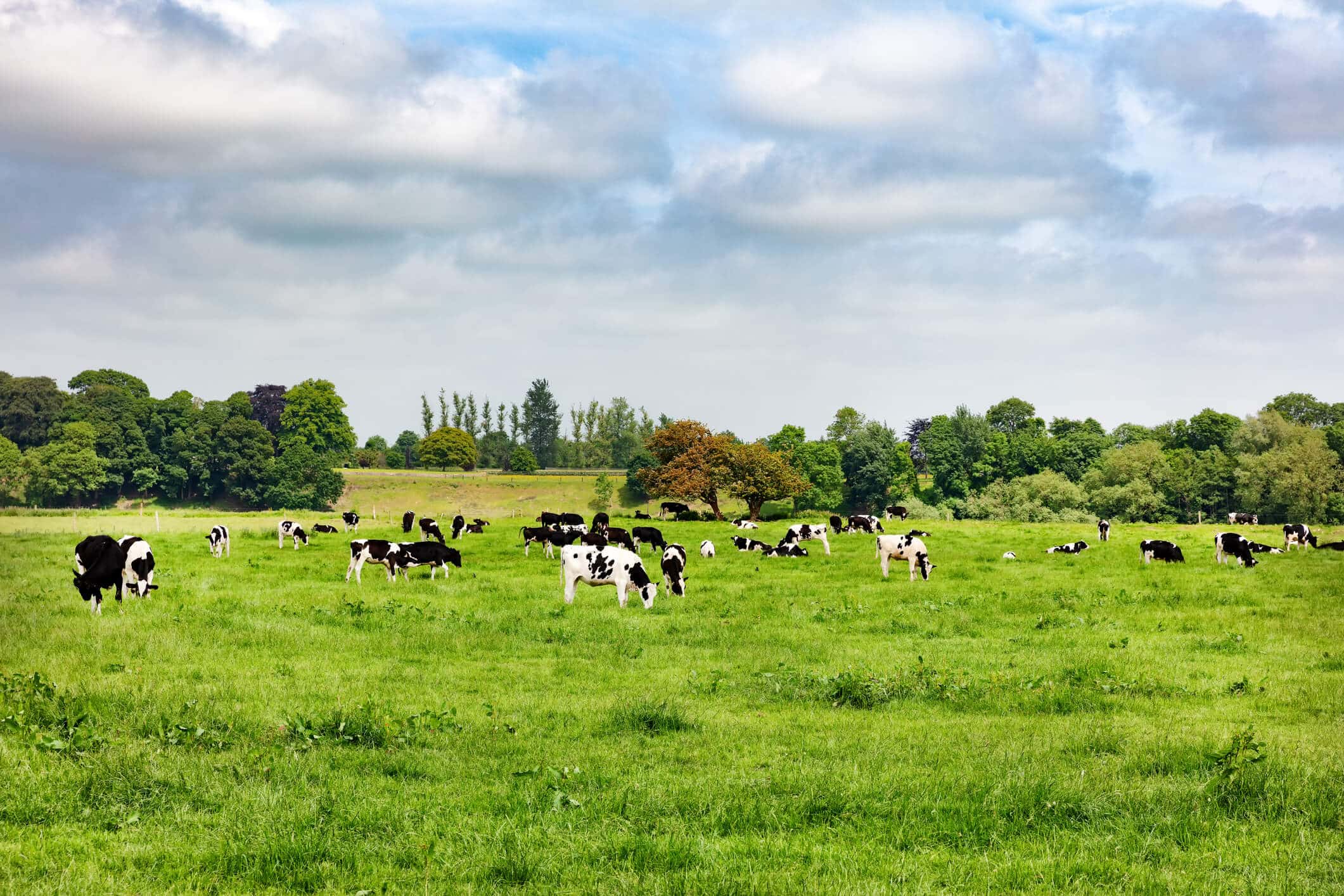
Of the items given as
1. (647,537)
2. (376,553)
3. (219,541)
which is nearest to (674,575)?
(376,553)

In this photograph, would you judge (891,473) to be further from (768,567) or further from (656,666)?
(656,666)

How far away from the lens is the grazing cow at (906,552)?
103ft

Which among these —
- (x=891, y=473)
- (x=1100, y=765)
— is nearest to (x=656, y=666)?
(x=1100, y=765)

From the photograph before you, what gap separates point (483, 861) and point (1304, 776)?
8614 millimetres

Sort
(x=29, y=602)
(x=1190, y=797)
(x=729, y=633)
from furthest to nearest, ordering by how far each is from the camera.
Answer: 1. (x=29, y=602)
2. (x=729, y=633)
3. (x=1190, y=797)

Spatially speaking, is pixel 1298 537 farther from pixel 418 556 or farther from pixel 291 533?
pixel 291 533

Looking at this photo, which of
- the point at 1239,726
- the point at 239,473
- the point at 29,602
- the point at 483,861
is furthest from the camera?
the point at 239,473

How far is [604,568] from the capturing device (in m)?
25.5

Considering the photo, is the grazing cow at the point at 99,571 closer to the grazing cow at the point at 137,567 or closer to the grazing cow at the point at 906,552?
the grazing cow at the point at 137,567

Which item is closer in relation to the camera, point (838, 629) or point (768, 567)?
point (838, 629)

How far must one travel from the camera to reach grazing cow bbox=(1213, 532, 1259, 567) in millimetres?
34250

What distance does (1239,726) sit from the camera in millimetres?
12852

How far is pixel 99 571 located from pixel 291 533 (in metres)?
21.5

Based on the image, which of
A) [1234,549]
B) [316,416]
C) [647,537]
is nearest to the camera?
[1234,549]
